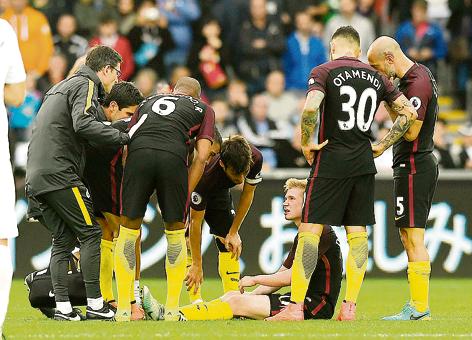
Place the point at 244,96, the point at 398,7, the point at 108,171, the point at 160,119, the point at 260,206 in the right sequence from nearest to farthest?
1. the point at 160,119
2. the point at 108,171
3. the point at 260,206
4. the point at 244,96
5. the point at 398,7

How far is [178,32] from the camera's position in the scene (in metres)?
18.6

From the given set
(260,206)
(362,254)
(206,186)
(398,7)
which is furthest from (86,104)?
(398,7)

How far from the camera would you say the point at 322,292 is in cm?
953

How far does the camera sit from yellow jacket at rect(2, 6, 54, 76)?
17.8m

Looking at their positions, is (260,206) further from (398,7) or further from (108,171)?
(398,7)

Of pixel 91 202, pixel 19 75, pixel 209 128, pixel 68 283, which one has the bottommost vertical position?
pixel 68 283

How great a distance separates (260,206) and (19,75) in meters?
7.80

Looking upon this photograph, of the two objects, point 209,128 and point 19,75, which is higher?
point 19,75

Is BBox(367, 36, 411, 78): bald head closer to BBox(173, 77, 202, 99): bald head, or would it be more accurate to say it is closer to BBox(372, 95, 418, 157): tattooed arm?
BBox(372, 95, 418, 157): tattooed arm

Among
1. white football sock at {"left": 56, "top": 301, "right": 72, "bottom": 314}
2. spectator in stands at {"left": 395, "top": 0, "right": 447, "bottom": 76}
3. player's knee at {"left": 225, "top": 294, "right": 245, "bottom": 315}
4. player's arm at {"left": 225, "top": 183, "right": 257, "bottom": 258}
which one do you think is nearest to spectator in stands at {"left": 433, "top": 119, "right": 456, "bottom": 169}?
spectator in stands at {"left": 395, "top": 0, "right": 447, "bottom": 76}

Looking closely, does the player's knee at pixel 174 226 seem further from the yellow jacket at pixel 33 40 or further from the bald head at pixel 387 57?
the yellow jacket at pixel 33 40

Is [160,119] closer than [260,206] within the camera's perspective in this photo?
Yes

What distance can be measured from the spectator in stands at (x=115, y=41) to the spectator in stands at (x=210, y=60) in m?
0.98

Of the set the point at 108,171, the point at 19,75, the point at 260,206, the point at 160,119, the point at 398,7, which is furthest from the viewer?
the point at 398,7
